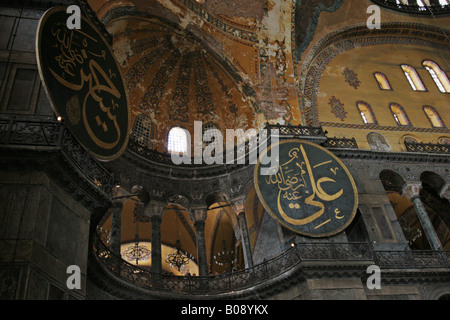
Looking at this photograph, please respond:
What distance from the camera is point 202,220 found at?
11.9 metres

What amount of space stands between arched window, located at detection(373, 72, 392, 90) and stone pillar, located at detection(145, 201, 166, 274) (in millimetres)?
9142

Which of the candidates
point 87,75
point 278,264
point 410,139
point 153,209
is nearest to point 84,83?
point 87,75

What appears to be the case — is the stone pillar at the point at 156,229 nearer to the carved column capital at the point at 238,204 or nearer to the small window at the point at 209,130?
the carved column capital at the point at 238,204

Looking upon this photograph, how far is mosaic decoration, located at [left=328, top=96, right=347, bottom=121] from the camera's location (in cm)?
1394

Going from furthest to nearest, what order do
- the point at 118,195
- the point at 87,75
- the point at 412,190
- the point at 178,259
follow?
the point at 412,190 → the point at 178,259 → the point at 118,195 → the point at 87,75

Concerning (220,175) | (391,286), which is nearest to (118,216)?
(220,175)

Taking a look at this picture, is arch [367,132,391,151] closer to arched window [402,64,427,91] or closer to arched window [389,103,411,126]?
arched window [389,103,411,126]

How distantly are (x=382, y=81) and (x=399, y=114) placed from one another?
5.53 feet

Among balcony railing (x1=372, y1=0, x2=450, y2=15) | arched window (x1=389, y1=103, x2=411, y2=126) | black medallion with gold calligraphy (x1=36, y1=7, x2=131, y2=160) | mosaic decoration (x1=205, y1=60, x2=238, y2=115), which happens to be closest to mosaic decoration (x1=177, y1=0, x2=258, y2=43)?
mosaic decoration (x1=205, y1=60, x2=238, y2=115)

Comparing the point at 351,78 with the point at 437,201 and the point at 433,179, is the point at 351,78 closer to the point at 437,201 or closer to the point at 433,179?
the point at 433,179

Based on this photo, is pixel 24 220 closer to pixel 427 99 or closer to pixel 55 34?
pixel 55 34

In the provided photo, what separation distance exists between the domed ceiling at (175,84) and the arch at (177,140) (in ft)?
0.52

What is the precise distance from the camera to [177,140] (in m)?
13.3

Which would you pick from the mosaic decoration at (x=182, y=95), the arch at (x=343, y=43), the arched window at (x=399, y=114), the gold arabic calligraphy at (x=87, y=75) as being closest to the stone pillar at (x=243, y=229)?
the mosaic decoration at (x=182, y=95)
